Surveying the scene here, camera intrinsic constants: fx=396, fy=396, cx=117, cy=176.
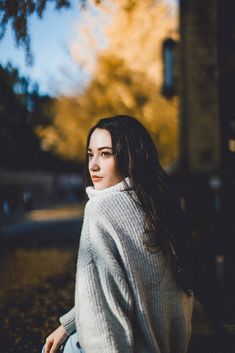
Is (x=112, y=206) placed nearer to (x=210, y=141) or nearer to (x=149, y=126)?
(x=210, y=141)

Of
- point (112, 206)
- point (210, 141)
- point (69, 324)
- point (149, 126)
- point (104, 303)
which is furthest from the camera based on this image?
point (149, 126)

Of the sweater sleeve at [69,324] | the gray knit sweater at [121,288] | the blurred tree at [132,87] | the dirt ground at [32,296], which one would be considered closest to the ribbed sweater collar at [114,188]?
the gray knit sweater at [121,288]

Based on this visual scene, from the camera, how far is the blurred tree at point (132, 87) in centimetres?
2044

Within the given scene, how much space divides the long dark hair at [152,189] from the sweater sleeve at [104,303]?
260 mm

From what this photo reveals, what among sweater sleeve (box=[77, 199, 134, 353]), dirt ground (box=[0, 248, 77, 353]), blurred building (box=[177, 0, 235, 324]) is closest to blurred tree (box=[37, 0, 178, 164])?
blurred building (box=[177, 0, 235, 324])

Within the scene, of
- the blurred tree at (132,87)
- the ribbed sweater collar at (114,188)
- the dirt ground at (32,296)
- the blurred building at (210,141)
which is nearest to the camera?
the ribbed sweater collar at (114,188)

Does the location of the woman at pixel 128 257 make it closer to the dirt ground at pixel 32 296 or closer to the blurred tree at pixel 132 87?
the dirt ground at pixel 32 296

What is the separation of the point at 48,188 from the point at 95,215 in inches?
1846

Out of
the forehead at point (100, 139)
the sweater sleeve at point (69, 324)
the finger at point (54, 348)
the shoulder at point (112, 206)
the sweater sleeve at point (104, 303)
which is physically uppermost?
the forehead at point (100, 139)

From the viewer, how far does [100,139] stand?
188cm

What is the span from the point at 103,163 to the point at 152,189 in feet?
0.85

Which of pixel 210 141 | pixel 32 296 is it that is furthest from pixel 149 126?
pixel 32 296

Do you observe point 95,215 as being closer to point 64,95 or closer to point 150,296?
point 150,296

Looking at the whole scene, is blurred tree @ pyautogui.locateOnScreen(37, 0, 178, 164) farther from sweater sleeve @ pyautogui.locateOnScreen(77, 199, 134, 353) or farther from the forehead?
sweater sleeve @ pyautogui.locateOnScreen(77, 199, 134, 353)
